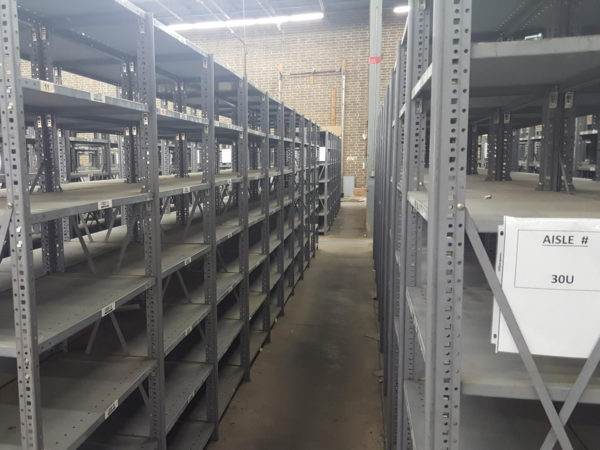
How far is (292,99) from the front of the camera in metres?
14.1

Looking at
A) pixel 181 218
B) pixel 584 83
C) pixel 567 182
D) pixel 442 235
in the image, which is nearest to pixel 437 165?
pixel 442 235

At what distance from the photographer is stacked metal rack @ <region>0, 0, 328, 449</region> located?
1.63 metres

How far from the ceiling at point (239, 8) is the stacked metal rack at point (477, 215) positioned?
10804mm

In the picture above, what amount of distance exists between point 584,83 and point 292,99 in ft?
41.4

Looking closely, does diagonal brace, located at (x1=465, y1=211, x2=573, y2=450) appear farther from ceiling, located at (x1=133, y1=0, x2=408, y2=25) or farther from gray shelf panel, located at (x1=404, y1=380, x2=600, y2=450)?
ceiling, located at (x1=133, y1=0, x2=408, y2=25)

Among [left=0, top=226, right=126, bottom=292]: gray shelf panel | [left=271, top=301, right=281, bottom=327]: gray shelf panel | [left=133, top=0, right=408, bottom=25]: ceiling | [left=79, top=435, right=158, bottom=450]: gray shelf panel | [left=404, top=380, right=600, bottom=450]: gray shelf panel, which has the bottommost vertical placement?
→ [left=271, top=301, right=281, bottom=327]: gray shelf panel

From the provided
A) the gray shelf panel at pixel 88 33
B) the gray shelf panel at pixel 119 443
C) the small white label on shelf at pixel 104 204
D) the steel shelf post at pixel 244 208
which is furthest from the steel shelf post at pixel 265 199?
the small white label on shelf at pixel 104 204

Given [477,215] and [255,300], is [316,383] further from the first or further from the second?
[477,215]

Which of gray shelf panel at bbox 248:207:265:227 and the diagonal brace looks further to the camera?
gray shelf panel at bbox 248:207:265:227

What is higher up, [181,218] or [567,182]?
[567,182]

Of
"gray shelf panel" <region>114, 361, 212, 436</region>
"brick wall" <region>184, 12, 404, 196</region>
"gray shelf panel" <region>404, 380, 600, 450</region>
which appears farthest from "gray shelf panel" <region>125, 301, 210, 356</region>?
"brick wall" <region>184, 12, 404, 196</region>

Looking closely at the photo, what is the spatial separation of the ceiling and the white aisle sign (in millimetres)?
11994

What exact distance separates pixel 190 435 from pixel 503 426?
224 cm

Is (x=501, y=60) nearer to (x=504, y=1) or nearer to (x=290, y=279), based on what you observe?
(x=504, y=1)
